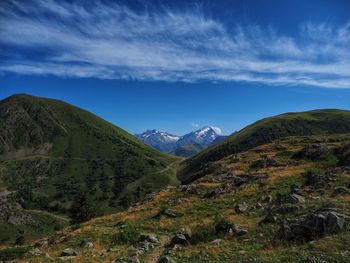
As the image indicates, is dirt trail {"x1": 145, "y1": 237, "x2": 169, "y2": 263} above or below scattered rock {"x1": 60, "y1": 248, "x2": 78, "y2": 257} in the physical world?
above

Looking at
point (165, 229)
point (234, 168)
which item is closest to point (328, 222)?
point (165, 229)

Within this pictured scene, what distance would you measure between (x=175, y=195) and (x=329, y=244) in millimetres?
36149

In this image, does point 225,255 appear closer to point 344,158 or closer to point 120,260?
point 120,260

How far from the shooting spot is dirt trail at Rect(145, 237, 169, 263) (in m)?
23.4

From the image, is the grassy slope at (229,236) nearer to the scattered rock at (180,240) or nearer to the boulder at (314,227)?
the boulder at (314,227)

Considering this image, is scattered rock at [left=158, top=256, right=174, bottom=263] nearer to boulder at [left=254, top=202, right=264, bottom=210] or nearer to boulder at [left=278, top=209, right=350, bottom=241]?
boulder at [left=278, top=209, right=350, bottom=241]

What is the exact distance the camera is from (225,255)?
2105 centimetres

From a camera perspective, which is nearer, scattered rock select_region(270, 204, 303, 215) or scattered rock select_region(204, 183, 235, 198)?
scattered rock select_region(270, 204, 303, 215)

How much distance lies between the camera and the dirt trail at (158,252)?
23445 millimetres

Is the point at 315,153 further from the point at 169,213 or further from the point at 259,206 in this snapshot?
the point at 169,213

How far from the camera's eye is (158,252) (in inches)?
993

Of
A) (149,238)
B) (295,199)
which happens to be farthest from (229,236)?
(295,199)

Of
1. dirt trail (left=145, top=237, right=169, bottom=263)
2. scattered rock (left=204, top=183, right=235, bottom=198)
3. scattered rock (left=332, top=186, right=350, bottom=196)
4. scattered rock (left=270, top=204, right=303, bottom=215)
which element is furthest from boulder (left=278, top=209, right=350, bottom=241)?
scattered rock (left=204, top=183, right=235, bottom=198)

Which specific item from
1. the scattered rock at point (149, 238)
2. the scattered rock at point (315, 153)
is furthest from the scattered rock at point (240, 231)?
the scattered rock at point (315, 153)
